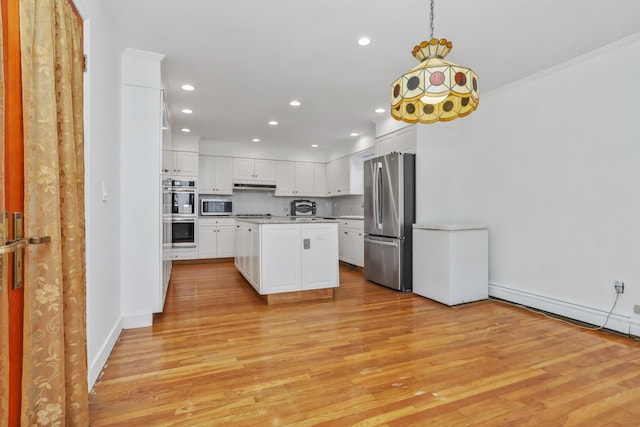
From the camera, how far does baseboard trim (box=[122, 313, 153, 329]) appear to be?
9.09 ft

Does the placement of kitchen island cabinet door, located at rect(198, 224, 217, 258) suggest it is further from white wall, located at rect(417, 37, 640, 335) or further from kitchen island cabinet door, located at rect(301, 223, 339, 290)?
white wall, located at rect(417, 37, 640, 335)

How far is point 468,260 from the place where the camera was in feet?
11.8

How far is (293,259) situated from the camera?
3.63 m

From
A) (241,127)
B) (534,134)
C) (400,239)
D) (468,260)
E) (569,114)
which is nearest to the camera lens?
(569,114)

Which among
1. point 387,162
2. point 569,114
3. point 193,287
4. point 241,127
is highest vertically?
point 241,127

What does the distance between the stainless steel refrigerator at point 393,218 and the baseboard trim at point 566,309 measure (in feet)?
3.56

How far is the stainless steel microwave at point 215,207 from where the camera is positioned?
6516 mm

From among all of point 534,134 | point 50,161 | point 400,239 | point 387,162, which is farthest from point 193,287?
point 534,134

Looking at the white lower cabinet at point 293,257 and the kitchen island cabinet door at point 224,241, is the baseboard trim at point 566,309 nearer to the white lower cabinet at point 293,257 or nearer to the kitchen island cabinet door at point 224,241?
the white lower cabinet at point 293,257

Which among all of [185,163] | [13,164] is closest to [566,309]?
[13,164]

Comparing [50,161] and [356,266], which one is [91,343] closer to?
[50,161]

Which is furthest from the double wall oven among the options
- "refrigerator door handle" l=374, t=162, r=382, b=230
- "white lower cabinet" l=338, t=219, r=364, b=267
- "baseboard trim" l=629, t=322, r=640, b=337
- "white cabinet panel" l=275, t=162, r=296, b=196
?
"baseboard trim" l=629, t=322, r=640, b=337

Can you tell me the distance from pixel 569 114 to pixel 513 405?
2805 mm

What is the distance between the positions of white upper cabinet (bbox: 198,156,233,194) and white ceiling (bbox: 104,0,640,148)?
2.60 metres
